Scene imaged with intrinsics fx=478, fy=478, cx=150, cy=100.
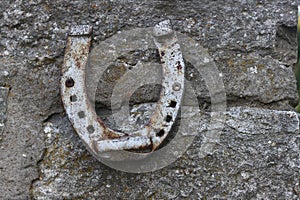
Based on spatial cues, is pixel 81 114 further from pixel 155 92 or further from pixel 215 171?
pixel 215 171

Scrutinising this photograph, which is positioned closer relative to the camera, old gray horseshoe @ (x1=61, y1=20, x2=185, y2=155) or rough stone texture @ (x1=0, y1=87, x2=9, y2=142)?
old gray horseshoe @ (x1=61, y1=20, x2=185, y2=155)

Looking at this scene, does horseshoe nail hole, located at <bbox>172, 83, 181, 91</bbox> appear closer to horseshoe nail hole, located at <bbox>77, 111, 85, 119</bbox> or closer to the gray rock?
the gray rock

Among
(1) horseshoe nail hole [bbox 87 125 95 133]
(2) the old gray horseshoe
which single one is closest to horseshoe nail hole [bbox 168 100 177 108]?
(2) the old gray horseshoe

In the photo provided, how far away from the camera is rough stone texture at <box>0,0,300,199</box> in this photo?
45.8 inches

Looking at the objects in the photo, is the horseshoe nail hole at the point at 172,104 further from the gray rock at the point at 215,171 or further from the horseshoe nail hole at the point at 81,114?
the horseshoe nail hole at the point at 81,114

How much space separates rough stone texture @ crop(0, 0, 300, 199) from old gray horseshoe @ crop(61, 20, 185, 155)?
0.04 metres

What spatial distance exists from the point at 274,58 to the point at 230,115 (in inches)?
7.4

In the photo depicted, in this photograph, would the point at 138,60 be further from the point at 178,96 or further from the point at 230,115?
the point at 230,115

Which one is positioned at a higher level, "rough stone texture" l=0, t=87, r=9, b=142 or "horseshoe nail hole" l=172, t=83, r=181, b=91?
"horseshoe nail hole" l=172, t=83, r=181, b=91

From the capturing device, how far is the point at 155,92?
1216 millimetres

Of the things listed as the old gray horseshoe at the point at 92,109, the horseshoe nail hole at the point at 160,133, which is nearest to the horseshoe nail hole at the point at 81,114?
the old gray horseshoe at the point at 92,109

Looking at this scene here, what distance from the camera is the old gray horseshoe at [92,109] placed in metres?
1.12

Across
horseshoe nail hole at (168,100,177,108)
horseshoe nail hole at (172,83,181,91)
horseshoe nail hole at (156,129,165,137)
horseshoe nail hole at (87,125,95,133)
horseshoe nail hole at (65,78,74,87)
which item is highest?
horseshoe nail hole at (65,78,74,87)

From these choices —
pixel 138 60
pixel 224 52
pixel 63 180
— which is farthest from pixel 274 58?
pixel 63 180
